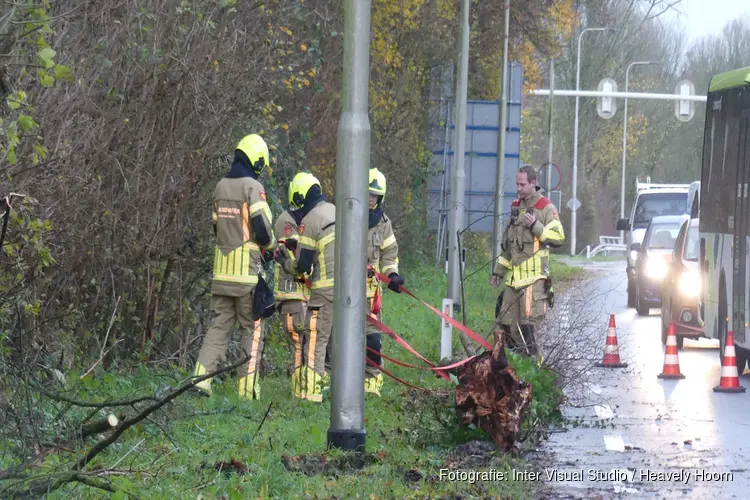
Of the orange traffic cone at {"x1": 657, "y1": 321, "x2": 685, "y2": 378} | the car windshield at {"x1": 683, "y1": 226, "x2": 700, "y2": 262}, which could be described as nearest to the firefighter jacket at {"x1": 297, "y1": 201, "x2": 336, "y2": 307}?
the orange traffic cone at {"x1": 657, "y1": 321, "x2": 685, "y2": 378}

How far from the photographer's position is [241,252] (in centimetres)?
1095

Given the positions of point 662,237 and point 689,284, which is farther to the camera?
point 662,237

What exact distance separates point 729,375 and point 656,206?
18193 millimetres

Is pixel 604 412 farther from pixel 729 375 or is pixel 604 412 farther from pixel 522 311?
pixel 729 375

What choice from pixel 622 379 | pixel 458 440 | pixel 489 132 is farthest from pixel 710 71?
pixel 458 440

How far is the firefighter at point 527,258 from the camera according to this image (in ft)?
41.7

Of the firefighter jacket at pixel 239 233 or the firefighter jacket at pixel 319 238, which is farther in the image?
the firefighter jacket at pixel 319 238

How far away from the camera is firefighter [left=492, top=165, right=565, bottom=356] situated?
41.7ft

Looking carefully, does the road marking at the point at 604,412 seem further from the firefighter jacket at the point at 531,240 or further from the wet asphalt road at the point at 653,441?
the firefighter jacket at the point at 531,240

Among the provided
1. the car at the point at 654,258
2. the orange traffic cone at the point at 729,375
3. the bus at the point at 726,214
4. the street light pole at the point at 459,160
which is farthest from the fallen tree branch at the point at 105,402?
the car at the point at 654,258

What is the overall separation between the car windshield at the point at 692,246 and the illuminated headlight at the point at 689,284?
274mm

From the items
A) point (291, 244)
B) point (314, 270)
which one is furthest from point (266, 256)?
point (314, 270)

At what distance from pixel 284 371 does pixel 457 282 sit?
8473 millimetres

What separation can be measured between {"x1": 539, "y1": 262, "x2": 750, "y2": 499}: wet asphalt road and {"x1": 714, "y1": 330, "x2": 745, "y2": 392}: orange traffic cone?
0.50 feet
